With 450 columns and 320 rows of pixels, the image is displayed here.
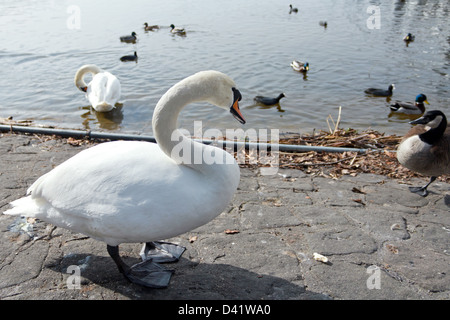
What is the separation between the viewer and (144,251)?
11.3 ft

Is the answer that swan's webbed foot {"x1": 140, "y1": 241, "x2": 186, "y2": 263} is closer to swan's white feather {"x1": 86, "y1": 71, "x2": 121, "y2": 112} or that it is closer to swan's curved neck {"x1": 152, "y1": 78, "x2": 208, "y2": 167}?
swan's curved neck {"x1": 152, "y1": 78, "x2": 208, "y2": 167}

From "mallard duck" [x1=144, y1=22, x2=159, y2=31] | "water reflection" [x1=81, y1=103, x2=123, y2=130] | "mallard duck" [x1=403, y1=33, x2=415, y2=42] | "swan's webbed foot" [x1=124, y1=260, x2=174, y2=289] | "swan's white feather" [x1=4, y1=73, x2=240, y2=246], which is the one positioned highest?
"mallard duck" [x1=144, y1=22, x2=159, y2=31]

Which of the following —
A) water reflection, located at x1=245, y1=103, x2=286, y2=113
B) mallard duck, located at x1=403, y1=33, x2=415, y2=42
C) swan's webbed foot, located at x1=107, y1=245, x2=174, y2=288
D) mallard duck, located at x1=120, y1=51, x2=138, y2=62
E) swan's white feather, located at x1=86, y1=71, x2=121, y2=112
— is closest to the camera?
swan's webbed foot, located at x1=107, y1=245, x2=174, y2=288

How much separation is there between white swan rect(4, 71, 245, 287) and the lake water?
5721 millimetres

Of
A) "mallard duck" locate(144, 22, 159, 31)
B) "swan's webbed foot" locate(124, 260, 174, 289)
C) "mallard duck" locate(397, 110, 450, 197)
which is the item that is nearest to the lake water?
"mallard duck" locate(144, 22, 159, 31)

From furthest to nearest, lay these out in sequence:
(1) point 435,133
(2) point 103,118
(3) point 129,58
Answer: (3) point 129,58
(2) point 103,118
(1) point 435,133

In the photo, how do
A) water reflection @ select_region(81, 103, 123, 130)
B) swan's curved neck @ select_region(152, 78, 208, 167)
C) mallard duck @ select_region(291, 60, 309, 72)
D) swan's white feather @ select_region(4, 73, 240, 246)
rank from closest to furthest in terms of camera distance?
swan's white feather @ select_region(4, 73, 240, 246), swan's curved neck @ select_region(152, 78, 208, 167), water reflection @ select_region(81, 103, 123, 130), mallard duck @ select_region(291, 60, 309, 72)

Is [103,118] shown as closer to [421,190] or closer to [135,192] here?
[421,190]

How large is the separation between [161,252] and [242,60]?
11148 mm

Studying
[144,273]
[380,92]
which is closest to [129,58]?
[380,92]

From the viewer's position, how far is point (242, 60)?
13594mm

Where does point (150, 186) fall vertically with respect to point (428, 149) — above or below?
above

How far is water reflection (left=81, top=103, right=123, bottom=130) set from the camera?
903 cm

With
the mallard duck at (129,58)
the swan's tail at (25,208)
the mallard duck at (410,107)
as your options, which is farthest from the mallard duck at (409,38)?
the swan's tail at (25,208)
